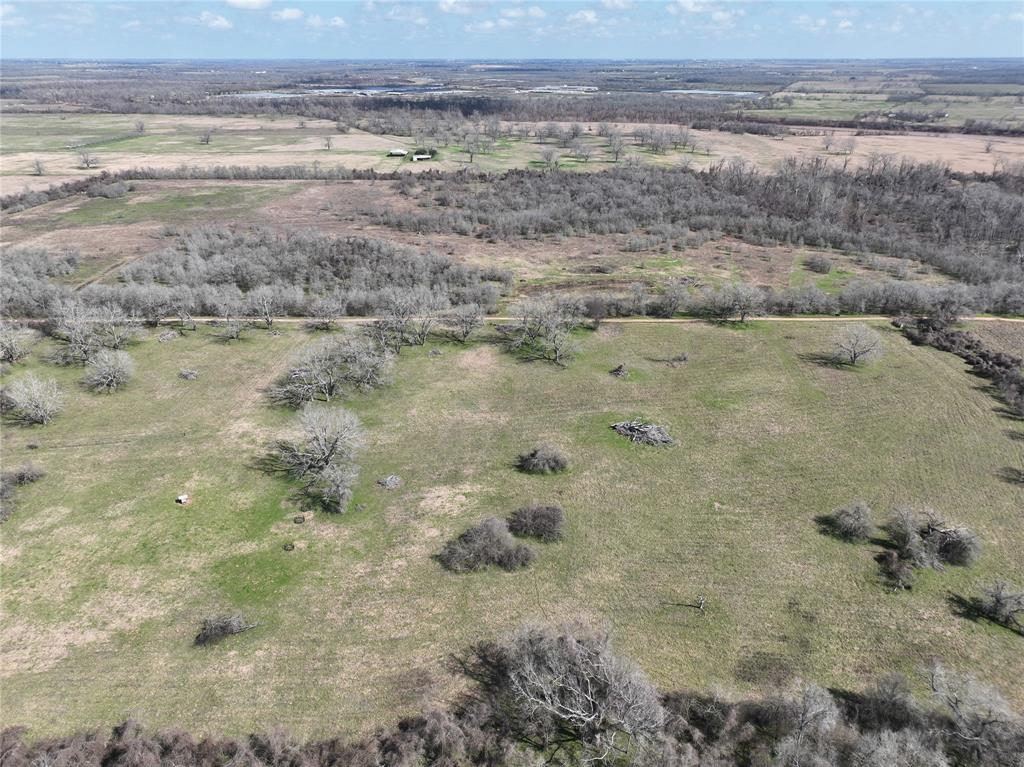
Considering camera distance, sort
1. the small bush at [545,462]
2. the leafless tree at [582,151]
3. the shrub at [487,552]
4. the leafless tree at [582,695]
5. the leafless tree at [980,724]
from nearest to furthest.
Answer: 1. the leafless tree at [980,724]
2. the leafless tree at [582,695]
3. the shrub at [487,552]
4. the small bush at [545,462]
5. the leafless tree at [582,151]

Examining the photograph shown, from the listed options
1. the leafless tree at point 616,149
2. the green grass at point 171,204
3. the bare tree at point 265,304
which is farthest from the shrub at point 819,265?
the green grass at point 171,204

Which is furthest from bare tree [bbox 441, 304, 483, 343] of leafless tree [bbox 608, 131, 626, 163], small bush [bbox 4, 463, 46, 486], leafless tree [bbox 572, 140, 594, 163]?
leafless tree [bbox 572, 140, 594, 163]

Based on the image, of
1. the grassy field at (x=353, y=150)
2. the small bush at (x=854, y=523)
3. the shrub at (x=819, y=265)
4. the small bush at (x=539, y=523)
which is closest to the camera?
the small bush at (x=854, y=523)

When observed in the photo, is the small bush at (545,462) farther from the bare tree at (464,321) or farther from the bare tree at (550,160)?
the bare tree at (550,160)

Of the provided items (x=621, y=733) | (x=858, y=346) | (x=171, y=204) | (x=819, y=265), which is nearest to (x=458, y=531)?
(x=621, y=733)

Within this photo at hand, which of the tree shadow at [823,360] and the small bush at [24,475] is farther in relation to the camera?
the tree shadow at [823,360]

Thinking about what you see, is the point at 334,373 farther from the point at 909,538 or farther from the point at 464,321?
the point at 909,538

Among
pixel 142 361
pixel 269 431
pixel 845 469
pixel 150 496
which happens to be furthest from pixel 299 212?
Answer: pixel 845 469
